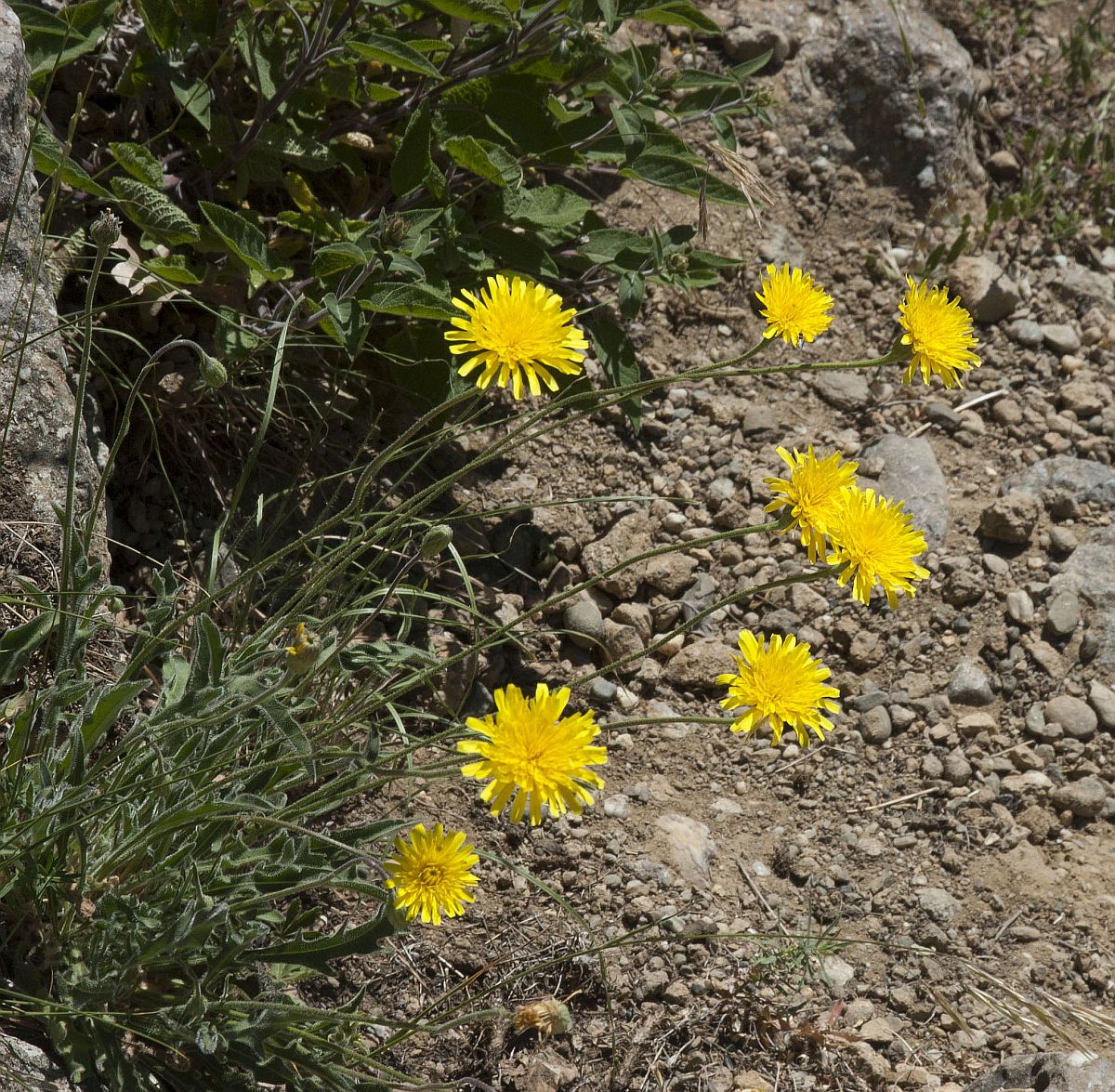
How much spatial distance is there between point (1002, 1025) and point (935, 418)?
→ 187 centimetres

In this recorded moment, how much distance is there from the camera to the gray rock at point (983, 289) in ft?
13.2

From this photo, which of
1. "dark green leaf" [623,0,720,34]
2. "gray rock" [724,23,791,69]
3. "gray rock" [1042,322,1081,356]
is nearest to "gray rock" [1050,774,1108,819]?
"gray rock" [1042,322,1081,356]

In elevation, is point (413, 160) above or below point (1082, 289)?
below

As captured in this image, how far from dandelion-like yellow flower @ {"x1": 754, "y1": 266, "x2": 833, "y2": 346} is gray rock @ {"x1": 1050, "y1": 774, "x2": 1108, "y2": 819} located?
147 centimetres

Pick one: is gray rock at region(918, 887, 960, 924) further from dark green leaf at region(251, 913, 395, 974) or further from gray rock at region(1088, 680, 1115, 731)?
dark green leaf at region(251, 913, 395, 974)

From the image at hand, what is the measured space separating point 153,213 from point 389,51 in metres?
0.66

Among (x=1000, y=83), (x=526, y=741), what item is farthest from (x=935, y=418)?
(x=526, y=741)

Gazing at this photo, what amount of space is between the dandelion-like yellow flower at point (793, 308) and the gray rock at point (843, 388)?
4.57 ft

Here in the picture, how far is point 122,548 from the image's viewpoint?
2.93 metres

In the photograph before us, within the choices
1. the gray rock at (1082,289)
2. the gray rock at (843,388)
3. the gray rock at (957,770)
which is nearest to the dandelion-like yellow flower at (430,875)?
the gray rock at (957,770)

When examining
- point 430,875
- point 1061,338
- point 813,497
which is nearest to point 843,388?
point 1061,338

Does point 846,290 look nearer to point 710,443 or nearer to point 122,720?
point 710,443

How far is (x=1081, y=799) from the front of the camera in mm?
3051

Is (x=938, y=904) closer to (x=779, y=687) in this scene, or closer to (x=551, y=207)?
(x=779, y=687)
